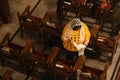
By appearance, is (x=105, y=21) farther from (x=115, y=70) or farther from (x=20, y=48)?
(x=20, y=48)

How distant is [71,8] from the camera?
948cm

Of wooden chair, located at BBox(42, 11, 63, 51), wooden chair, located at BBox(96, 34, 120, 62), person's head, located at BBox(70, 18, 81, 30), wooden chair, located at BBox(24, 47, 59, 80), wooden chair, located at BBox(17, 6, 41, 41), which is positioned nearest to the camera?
person's head, located at BBox(70, 18, 81, 30)

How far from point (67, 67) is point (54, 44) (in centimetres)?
144

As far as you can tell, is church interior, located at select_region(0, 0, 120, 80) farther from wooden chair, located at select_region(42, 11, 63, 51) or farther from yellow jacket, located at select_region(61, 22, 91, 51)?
yellow jacket, located at select_region(61, 22, 91, 51)

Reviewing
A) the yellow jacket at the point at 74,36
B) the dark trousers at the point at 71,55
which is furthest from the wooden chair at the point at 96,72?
the yellow jacket at the point at 74,36

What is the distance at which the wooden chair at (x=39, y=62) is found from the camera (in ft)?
25.9

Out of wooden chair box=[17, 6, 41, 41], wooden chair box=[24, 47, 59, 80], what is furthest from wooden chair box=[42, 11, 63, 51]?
wooden chair box=[24, 47, 59, 80]

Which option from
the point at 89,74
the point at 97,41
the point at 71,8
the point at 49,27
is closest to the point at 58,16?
the point at 71,8

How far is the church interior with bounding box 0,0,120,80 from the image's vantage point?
793 centimetres

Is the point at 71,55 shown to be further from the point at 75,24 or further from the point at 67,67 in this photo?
the point at 75,24

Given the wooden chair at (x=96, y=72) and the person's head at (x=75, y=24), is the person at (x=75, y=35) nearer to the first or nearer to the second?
the person's head at (x=75, y=24)

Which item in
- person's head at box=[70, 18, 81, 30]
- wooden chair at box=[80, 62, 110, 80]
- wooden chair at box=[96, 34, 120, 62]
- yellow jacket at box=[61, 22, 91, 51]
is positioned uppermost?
person's head at box=[70, 18, 81, 30]

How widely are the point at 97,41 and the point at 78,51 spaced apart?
749mm

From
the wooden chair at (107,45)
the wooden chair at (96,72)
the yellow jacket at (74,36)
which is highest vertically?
the yellow jacket at (74,36)
